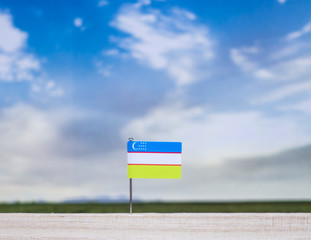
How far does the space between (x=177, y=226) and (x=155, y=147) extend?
845 millimetres

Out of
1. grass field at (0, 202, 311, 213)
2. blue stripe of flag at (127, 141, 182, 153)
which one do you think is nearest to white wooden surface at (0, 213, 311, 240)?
grass field at (0, 202, 311, 213)

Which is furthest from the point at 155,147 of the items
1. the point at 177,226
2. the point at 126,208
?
the point at 126,208

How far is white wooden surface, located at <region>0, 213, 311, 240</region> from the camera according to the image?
3.83m

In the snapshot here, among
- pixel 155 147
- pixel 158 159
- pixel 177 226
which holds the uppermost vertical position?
pixel 155 147

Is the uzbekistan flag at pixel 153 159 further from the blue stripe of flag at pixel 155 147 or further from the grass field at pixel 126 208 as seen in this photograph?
the grass field at pixel 126 208

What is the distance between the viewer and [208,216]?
3844mm

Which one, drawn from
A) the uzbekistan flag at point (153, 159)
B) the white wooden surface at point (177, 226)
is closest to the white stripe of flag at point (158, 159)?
the uzbekistan flag at point (153, 159)

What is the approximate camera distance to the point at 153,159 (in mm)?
3881

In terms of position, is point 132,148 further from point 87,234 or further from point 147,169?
point 87,234

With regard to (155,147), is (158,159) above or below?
below

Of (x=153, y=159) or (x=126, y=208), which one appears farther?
(x=126, y=208)

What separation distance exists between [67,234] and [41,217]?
328mm

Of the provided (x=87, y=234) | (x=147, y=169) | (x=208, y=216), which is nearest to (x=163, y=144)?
(x=147, y=169)

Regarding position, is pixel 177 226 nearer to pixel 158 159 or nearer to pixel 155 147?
pixel 158 159
